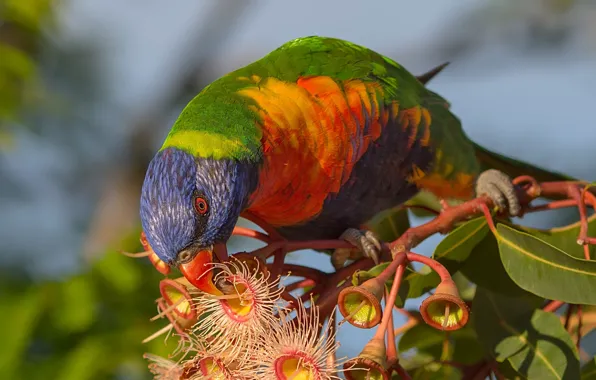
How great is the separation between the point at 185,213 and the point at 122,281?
2.86ft

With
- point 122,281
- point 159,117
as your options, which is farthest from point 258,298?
point 159,117

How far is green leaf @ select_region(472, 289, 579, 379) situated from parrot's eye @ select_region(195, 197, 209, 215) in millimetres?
506

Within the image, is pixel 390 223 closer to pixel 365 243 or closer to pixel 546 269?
pixel 365 243

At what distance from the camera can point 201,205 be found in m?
1.11

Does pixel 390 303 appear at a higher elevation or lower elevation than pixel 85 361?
higher

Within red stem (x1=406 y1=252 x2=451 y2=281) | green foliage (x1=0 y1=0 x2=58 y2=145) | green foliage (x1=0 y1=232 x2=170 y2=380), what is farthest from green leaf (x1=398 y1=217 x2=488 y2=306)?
green foliage (x1=0 y1=0 x2=58 y2=145)

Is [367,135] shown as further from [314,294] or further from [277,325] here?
[277,325]

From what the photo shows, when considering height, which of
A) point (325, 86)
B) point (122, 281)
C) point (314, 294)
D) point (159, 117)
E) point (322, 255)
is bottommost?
point (159, 117)

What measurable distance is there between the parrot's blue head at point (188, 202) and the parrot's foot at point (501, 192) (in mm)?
586

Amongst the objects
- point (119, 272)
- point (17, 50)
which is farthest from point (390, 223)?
point (17, 50)

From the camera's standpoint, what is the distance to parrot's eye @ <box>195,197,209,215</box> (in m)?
1.10

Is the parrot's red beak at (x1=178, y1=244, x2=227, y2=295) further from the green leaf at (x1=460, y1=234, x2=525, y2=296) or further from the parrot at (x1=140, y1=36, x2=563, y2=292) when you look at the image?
the green leaf at (x1=460, y1=234, x2=525, y2=296)

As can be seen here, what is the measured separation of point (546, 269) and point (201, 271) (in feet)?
1.81

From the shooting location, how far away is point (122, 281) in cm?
184
